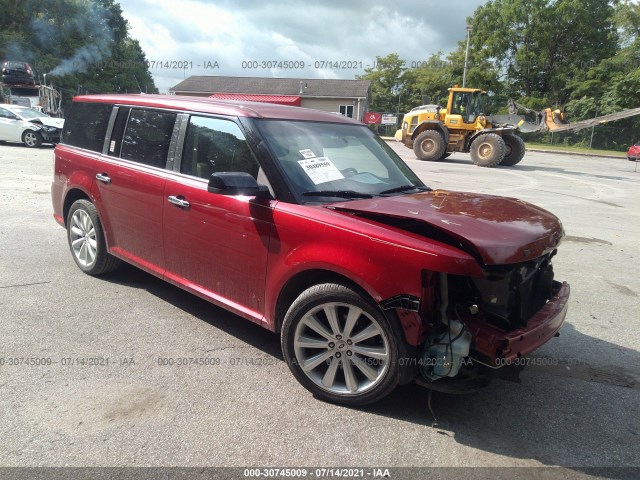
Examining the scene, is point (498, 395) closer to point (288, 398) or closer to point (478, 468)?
point (478, 468)

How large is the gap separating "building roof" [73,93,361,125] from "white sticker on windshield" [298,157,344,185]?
1.58 feet

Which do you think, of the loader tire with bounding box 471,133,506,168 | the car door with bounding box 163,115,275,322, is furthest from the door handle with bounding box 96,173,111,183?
the loader tire with bounding box 471,133,506,168

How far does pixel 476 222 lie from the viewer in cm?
287

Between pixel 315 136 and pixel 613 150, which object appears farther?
pixel 613 150

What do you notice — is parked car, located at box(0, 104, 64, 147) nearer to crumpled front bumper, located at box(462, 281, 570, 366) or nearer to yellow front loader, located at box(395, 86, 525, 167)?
yellow front loader, located at box(395, 86, 525, 167)

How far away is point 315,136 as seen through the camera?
3.72m

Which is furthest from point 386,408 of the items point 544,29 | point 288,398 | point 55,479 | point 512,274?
point 544,29

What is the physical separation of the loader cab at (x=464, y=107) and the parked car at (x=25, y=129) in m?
15.2

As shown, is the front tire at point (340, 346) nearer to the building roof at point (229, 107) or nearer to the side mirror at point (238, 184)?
the side mirror at point (238, 184)

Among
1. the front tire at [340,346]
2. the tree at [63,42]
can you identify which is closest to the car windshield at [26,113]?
the front tire at [340,346]

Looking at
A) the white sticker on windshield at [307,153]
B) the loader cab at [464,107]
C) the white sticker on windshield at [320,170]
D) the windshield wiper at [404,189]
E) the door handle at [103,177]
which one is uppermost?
the loader cab at [464,107]

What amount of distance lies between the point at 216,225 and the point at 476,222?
1758 mm

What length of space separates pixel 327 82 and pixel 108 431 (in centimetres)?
5186

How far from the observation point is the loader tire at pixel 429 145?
19656 mm
